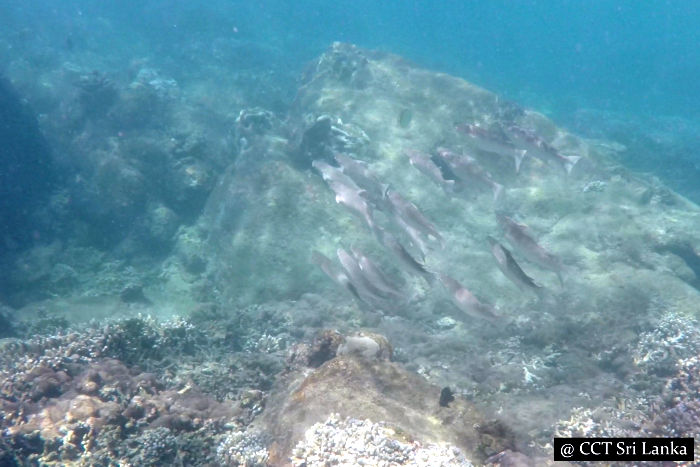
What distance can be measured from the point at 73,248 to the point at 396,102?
37.2 ft

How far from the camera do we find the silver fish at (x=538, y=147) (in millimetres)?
9023

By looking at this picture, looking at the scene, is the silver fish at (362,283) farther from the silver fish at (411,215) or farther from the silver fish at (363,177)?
the silver fish at (363,177)

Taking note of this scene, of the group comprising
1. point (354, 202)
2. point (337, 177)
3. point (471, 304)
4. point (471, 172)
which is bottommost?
point (471, 304)

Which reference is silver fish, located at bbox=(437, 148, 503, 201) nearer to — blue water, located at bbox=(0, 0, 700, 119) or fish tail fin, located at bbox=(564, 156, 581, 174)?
fish tail fin, located at bbox=(564, 156, 581, 174)

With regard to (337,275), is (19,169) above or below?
above

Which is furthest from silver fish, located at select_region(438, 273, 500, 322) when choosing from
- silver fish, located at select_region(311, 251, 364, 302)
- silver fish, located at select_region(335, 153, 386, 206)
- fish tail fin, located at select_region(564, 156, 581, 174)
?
fish tail fin, located at select_region(564, 156, 581, 174)

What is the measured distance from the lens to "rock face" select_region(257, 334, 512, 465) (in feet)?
12.7

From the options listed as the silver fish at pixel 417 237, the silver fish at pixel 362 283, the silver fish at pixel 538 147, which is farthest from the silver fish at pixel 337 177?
the silver fish at pixel 538 147

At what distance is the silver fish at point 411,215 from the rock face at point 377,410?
348 centimetres

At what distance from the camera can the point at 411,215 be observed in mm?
7691

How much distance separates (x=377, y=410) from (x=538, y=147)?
25.2 feet

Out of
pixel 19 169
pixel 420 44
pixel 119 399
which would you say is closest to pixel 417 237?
pixel 119 399

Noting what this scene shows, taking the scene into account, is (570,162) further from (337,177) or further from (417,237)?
(337,177)

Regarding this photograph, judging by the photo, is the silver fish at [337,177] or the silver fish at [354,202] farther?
the silver fish at [337,177]
